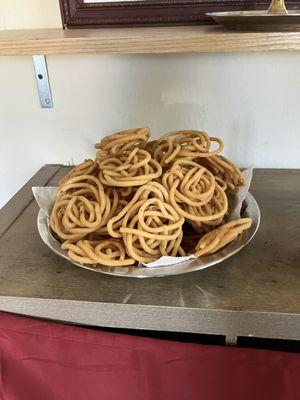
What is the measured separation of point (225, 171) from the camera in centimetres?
71

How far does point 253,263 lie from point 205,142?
0.71 ft

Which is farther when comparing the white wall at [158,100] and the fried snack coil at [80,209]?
the white wall at [158,100]

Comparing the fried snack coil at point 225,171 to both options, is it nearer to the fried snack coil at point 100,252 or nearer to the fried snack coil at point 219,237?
the fried snack coil at point 219,237

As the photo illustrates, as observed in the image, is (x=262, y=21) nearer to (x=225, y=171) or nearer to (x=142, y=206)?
(x=225, y=171)

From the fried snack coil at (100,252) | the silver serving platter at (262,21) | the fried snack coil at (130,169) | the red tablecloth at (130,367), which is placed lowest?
the red tablecloth at (130,367)

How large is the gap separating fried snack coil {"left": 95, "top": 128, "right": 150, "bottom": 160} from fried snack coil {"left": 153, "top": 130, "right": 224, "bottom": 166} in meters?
0.03

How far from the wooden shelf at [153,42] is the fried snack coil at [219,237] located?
293 mm

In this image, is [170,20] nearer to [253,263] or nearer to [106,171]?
[106,171]

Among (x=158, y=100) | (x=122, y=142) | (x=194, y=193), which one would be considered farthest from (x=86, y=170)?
(x=158, y=100)

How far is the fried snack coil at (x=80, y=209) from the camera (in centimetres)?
61

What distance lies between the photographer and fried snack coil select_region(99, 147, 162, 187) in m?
0.61

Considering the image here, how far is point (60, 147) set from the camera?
3.35ft

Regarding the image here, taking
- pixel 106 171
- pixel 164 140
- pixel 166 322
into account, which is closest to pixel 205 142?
pixel 164 140

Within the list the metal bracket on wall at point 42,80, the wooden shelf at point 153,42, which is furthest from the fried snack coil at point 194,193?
the metal bracket on wall at point 42,80
